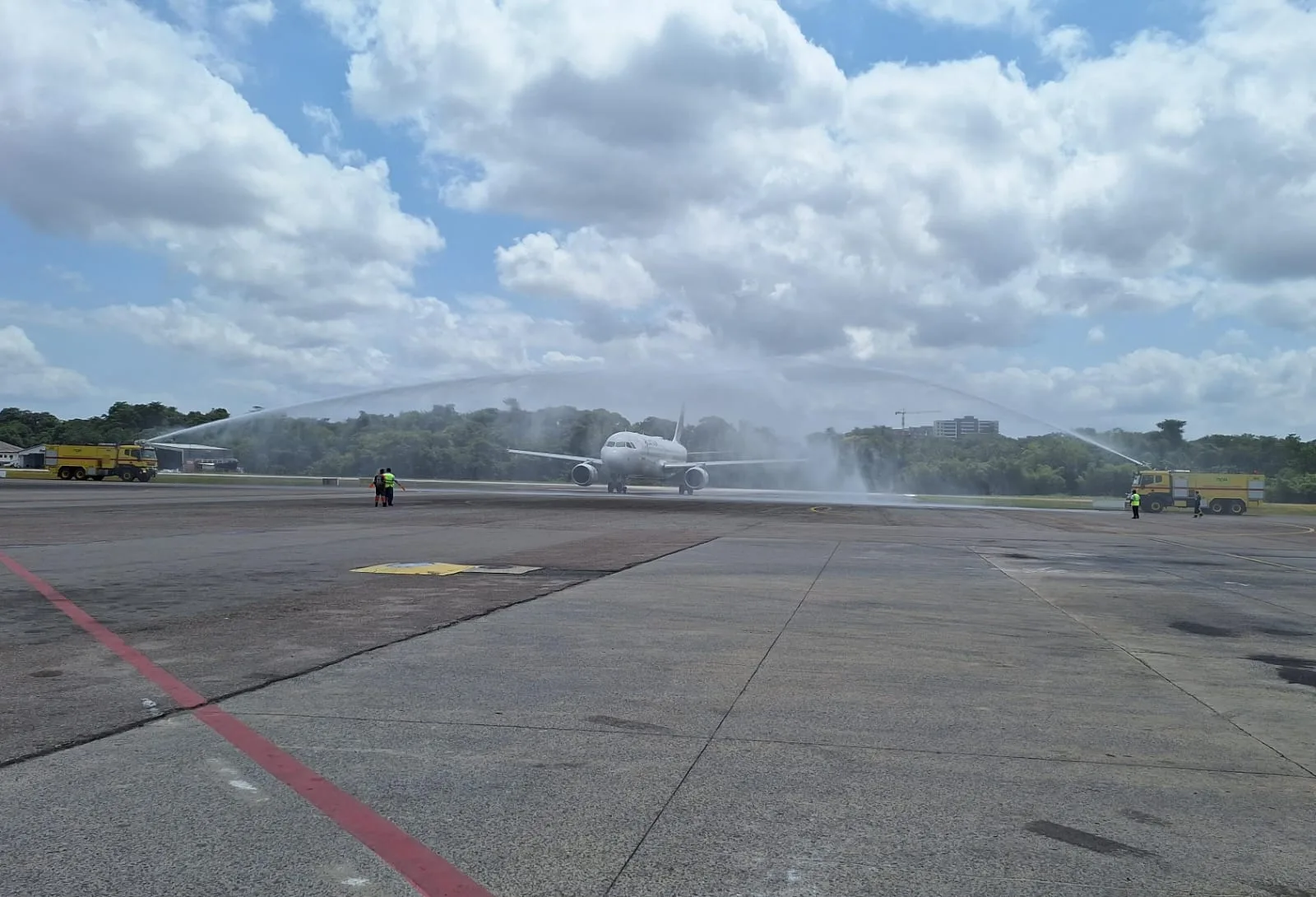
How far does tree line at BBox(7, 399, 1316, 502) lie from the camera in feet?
279

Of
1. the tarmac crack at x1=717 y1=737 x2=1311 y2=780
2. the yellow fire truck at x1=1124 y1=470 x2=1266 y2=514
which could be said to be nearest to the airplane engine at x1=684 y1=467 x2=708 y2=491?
the yellow fire truck at x1=1124 y1=470 x2=1266 y2=514

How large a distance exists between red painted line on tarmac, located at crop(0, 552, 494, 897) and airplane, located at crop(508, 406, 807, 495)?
55052 mm

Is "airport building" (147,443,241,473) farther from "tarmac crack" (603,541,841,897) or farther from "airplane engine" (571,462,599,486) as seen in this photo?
"tarmac crack" (603,541,841,897)

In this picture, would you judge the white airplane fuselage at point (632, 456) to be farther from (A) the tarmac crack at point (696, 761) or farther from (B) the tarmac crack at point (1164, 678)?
(A) the tarmac crack at point (696, 761)

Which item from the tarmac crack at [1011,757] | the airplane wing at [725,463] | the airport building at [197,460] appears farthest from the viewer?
the airport building at [197,460]

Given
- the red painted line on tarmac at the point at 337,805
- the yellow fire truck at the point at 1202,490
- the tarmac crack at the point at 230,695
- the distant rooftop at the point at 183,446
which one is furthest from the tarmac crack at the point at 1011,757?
the distant rooftop at the point at 183,446

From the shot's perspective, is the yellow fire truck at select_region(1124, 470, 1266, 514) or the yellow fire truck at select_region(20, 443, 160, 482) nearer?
the yellow fire truck at select_region(1124, 470, 1266, 514)

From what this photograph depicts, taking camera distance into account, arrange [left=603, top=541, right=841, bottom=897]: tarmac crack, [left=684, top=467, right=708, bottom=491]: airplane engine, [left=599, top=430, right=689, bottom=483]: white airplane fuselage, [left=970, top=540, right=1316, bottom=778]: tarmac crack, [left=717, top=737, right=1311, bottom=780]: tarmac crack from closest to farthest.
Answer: [left=603, top=541, right=841, bottom=897]: tarmac crack → [left=717, top=737, right=1311, bottom=780]: tarmac crack → [left=970, top=540, right=1316, bottom=778]: tarmac crack → [left=599, top=430, right=689, bottom=483]: white airplane fuselage → [left=684, top=467, right=708, bottom=491]: airplane engine

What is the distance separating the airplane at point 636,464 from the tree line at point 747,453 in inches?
420

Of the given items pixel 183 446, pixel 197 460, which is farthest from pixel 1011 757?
pixel 197 460

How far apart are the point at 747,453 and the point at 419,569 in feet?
219

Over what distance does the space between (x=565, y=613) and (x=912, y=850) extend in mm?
8244

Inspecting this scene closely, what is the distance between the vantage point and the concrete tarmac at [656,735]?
4781 millimetres

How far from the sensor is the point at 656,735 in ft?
23.2
